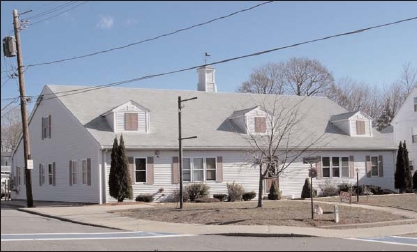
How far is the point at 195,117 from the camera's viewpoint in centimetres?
3522

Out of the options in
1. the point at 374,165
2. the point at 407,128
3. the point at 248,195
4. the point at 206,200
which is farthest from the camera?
the point at 407,128

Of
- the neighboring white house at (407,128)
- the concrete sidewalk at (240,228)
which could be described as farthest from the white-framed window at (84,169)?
the neighboring white house at (407,128)

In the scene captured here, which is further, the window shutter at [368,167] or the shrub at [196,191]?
the window shutter at [368,167]

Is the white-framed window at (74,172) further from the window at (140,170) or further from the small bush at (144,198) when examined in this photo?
the small bush at (144,198)

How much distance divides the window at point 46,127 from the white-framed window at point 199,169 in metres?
9.68

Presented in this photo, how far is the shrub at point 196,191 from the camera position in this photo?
30688mm

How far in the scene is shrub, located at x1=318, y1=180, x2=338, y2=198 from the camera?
34.5 m

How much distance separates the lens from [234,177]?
108 ft

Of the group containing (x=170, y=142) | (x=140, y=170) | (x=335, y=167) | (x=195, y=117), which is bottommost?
(x=335, y=167)

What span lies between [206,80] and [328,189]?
12633mm

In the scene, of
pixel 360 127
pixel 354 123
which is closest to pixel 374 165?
pixel 360 127

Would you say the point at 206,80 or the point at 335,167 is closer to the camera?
the point at 335,167

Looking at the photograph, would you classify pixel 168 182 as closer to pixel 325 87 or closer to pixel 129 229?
pixel 129 229

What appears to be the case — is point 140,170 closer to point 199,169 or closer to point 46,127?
point 199,169
